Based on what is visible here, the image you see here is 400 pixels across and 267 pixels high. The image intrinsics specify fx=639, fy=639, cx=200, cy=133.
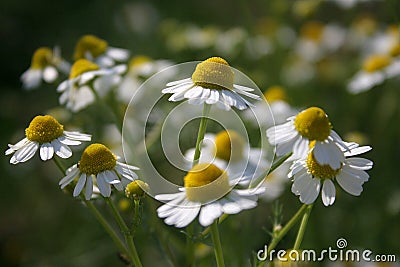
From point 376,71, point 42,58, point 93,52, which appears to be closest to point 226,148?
point 93,52

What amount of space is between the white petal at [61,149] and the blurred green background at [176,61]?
374 mm

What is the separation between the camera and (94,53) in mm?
2453

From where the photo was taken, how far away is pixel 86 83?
2197 millimetres

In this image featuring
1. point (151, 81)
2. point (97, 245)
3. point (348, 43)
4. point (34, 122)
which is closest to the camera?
point (34, 122)

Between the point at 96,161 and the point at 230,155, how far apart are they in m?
0.61

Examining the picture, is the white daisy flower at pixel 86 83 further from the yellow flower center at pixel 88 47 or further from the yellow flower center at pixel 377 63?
the yellow flower center at pixel 377 63

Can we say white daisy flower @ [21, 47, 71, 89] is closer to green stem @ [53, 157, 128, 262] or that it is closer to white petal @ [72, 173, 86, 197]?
green stem @ [53, 157, 128, 262]

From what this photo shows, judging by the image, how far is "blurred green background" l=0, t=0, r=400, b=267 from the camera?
111 inches

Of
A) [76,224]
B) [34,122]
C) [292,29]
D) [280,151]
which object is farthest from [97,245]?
[292,29]

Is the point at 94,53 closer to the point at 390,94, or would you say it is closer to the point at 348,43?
the point at 390,94

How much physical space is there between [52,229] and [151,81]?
1186 millimetres

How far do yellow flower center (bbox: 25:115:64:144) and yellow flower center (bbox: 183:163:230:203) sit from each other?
430 millimetres

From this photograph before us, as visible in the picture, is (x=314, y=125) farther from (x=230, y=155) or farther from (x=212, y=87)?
(x=230, y=155)

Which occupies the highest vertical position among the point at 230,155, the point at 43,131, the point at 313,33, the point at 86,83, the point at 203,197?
the point at 313,33
